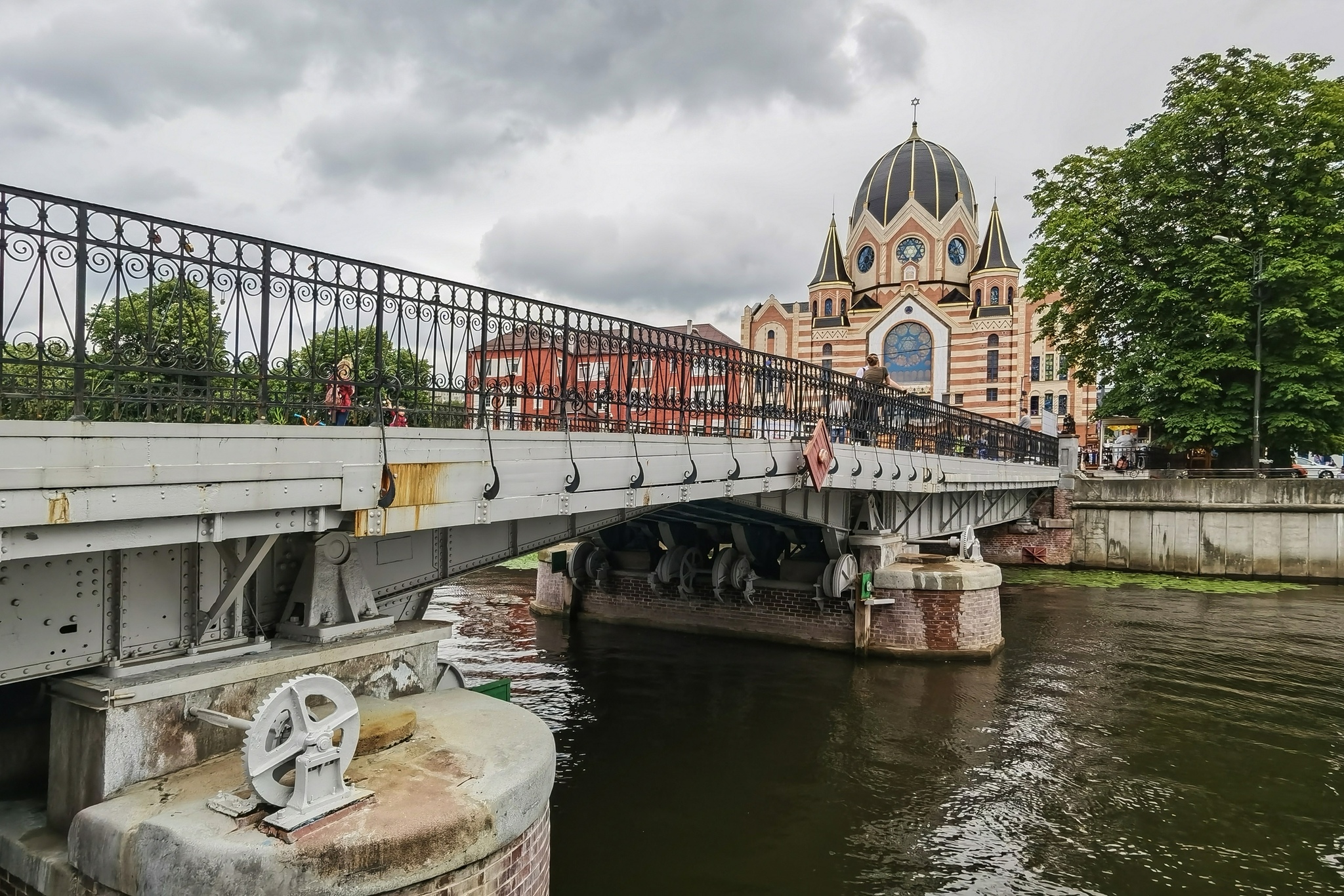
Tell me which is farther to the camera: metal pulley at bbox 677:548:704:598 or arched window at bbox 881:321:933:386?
arched window at bbox 881:321:933:386

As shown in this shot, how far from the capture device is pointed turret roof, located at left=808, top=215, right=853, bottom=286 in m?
67.5

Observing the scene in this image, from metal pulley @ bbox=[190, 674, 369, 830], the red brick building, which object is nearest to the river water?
metal pulley @ bbox=[190, 674, 369, 830]

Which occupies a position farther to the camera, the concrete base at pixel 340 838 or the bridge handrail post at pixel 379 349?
the bridge handrail post at pixel 379 349

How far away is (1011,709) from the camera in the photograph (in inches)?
512

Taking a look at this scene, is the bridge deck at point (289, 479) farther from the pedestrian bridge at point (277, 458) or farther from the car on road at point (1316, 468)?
the car on road at point (1316, 468)

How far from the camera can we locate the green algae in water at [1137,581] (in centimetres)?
2491

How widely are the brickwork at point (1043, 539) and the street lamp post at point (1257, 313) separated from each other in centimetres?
576

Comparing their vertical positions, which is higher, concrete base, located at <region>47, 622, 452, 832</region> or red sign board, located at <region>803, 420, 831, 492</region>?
red sign board, located at <region>803, 420, 831, 492</region>

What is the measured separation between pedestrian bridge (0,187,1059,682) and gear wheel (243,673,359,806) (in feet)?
3.68

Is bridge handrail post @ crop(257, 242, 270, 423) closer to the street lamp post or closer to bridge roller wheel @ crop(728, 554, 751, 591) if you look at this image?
bridge roller wheel @ crop(728, 554, 751, 591)

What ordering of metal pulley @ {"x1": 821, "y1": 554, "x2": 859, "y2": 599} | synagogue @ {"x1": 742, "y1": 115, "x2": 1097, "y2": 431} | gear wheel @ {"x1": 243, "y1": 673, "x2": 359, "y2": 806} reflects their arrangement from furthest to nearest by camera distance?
synagogue @ {"x1": 742, "y1": 115, "x2": 1097, "y2": 431}
metal pulley @ {"x1": 821, "y1": 554, "x2": 859, "y2": 599}
gear wheel @ {"x1": 243, "y1": 673, "x2": 359, "y2": 806}

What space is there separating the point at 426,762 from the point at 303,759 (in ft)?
3.31

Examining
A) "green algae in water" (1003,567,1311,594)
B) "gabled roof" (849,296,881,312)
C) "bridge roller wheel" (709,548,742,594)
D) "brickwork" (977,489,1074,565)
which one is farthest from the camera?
"gabled roof" (849,296,881,312)

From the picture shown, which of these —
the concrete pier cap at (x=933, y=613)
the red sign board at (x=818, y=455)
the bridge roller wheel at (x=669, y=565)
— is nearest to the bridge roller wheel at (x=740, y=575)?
the bridge roller wheel at (x=669, y=565)
